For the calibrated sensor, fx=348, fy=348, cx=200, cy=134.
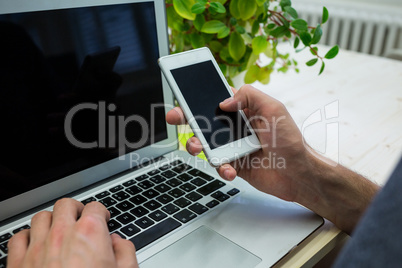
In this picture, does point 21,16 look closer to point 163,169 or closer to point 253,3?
point 163,169

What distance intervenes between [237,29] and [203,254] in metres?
0.49

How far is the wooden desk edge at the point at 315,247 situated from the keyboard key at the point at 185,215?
142 mm

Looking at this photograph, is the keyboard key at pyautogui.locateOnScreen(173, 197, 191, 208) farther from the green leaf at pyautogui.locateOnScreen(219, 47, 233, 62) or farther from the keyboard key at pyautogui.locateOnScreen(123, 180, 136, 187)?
the green leaf at pyautogui.locateOnScreen(219, 47, 233, 62)

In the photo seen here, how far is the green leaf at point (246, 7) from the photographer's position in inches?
29.1

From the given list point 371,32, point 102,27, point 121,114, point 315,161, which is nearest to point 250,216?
point 315,161

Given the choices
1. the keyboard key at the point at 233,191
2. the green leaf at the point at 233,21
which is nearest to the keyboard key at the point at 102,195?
the keyboard key at the point at 233,191

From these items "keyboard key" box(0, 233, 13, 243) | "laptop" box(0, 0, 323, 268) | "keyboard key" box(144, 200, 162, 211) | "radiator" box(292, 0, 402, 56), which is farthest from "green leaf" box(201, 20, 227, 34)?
"radiator" box(292, 0, 402, 56)

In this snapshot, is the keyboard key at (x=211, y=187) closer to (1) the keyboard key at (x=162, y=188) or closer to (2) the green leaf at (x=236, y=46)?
(1) the keyboard key at (x=162, y=188)

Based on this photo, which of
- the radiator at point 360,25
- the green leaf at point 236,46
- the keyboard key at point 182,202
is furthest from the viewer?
the radiator at point 360,25

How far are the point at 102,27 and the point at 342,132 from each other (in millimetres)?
636

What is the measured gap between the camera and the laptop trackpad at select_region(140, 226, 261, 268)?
1.48 ft

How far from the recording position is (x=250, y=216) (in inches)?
21.3

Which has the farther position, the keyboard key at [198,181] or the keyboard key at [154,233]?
the keyboard key at [198,181]

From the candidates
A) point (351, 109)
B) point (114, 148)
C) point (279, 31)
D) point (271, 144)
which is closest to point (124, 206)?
point (114, 148)
